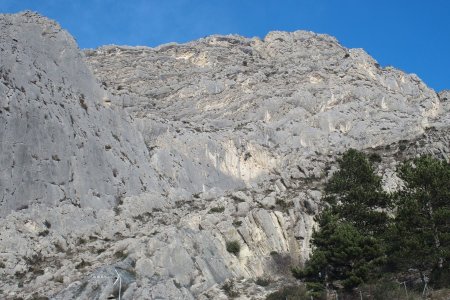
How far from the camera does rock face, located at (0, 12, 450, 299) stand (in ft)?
139

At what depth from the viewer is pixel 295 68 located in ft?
343

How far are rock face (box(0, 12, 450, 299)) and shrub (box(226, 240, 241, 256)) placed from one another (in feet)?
2.17

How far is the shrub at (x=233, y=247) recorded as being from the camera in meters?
49.2

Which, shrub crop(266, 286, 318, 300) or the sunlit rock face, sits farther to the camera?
the sunlit rock face

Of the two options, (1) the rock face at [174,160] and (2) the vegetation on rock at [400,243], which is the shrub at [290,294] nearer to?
(2) the vegetation on rock at [400,243]

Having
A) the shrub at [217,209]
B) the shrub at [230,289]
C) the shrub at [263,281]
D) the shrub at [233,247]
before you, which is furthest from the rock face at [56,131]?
the shrub at [263,281]

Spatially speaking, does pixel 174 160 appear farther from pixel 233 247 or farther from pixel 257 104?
pixel 257 104

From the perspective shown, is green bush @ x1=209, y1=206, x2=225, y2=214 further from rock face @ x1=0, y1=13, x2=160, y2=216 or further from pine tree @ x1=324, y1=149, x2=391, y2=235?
pine tree @ x1=324, y1=149, x2=391, y2=235

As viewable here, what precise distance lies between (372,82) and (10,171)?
71654mm

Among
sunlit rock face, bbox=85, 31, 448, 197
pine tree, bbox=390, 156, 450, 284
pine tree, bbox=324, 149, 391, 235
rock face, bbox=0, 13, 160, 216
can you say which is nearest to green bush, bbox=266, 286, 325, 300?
pine tree, bbox=390, 156, 450, 284

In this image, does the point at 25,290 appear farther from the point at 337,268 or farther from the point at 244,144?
the point at 244,144

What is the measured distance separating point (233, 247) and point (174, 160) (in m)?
23.3

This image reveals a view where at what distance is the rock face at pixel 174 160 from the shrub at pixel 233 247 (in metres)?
0.66

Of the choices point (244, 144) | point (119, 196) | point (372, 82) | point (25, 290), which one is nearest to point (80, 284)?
point (25, 290)
